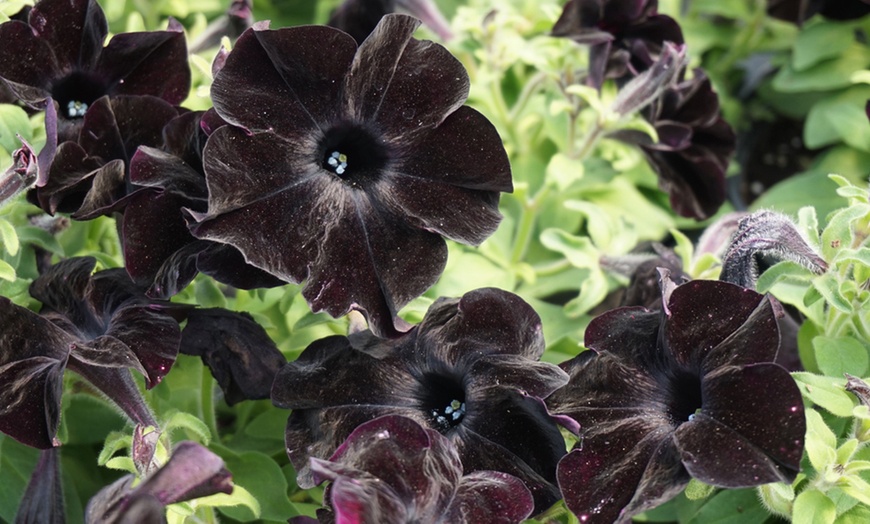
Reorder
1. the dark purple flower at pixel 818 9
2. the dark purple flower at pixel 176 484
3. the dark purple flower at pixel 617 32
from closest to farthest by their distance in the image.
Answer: the dark purple flower at pixel 176 484 < the dark purple flower at pixel 617 32 < the dark purple flower at pixel 818 9

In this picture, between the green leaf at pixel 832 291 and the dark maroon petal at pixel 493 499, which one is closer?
the dark maroon petal at pixel 493 499

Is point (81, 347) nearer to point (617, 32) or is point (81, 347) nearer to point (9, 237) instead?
point (9, 237)

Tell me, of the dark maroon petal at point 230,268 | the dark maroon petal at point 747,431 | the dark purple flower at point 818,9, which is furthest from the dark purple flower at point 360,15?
the dark maroon petal at point 747,431

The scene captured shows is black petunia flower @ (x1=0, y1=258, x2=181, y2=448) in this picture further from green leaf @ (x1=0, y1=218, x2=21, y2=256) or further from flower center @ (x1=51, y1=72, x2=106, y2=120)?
flower center @ (x1=51, y1=72, x2=106, y2=120)

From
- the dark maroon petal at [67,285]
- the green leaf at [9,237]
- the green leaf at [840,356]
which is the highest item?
the green leaf at [9,237]

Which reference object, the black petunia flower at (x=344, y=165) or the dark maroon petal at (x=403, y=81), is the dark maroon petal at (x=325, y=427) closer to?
the black petunia flower at (x=344, y=165)

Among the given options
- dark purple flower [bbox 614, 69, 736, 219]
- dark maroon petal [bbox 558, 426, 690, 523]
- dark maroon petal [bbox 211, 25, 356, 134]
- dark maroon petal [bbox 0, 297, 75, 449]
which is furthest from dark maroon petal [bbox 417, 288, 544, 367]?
dark purple flower [bbox 614, 69, 736, 219]
